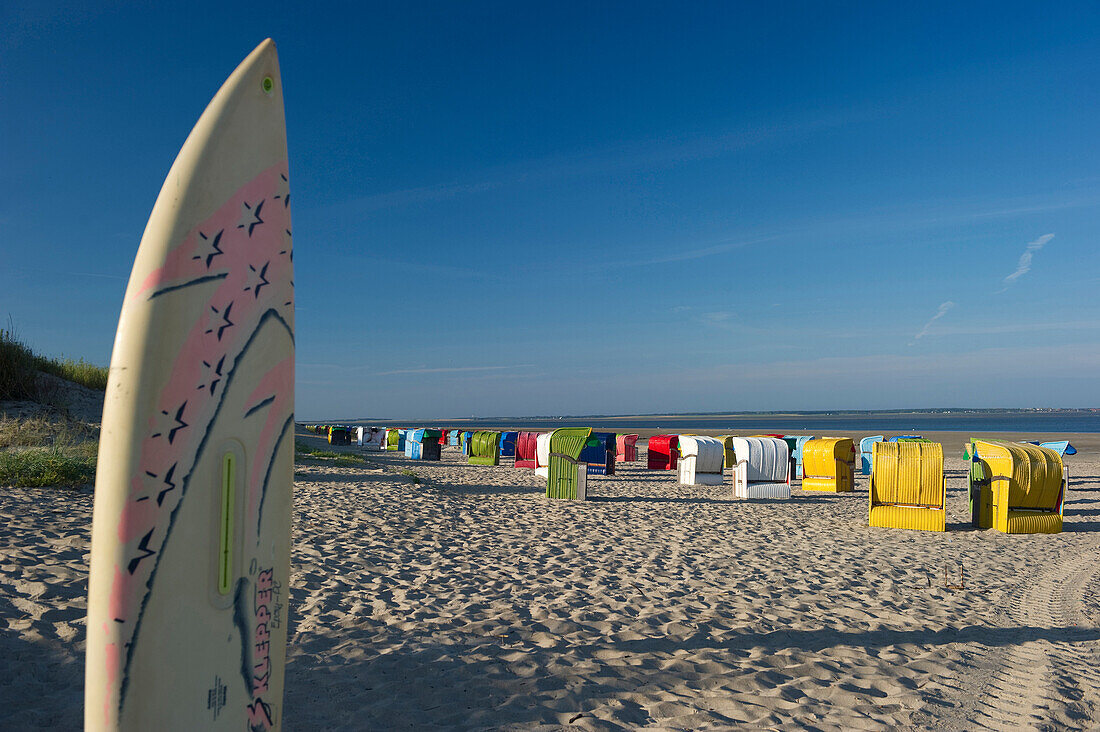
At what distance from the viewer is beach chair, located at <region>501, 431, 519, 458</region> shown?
27141 millimetres

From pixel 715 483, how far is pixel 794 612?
11.9 metres

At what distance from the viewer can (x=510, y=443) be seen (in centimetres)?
2755

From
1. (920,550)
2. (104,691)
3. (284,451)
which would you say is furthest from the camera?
(920,550)

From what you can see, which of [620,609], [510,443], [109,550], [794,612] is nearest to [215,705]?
[109,550]

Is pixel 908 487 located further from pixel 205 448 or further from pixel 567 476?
pixel 205 448

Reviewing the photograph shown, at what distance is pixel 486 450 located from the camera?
24.2 meters

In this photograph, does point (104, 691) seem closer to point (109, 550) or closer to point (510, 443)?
point (109, 550)

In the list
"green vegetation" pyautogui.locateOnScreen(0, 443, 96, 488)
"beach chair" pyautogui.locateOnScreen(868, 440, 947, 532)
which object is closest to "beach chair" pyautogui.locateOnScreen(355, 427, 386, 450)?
"green vegetation" pyautogui.locateOnScreen(0, 443, 96, 488)

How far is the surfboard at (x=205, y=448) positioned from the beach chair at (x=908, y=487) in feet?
35.4

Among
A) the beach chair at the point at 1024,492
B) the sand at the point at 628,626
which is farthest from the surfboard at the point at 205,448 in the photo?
the beach chair at the point at 1024,492

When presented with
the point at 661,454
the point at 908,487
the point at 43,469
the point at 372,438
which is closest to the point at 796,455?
the point at 661,454

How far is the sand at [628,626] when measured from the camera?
378cm

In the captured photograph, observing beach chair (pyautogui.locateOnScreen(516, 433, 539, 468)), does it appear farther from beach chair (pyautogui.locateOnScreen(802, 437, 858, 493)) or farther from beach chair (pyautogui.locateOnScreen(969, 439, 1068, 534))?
beach chair (pyautogui.locateOnScreen(969, 439, 1068, 534))

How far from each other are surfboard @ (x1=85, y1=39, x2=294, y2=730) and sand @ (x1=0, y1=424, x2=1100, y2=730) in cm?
157
